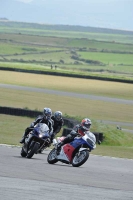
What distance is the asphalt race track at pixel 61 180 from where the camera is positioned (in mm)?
10492

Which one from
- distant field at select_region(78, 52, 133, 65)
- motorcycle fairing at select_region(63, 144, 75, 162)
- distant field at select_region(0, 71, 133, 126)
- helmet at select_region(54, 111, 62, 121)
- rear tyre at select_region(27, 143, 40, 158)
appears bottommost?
distant field at select_region(78, 52, 133, 65)

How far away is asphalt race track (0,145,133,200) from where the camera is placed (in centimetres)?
1049

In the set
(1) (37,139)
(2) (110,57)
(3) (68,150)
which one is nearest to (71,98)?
(1) (37,139)

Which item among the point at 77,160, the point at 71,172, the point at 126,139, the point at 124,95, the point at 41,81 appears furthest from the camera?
the point at 41,81

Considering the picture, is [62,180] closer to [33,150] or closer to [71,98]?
[33,150]

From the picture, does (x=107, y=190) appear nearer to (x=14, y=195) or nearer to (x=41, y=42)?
(x=14, y=195)

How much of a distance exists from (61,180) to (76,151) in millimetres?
3536

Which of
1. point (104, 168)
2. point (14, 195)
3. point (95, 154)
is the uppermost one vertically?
point (14, 195)

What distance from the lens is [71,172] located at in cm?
1464

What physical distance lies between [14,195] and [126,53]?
170 metres

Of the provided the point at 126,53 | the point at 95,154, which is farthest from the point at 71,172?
the point at 126,53

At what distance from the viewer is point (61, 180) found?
503 inches

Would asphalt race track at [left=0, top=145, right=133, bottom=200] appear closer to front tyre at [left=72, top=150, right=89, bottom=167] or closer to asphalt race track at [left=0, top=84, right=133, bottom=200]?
asphalt race track at [left=0, top=84, right=133, bottom=200]

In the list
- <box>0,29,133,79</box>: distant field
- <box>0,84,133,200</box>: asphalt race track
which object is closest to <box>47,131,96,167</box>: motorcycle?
<box>0,84,133,200</box>: asphalt race track
